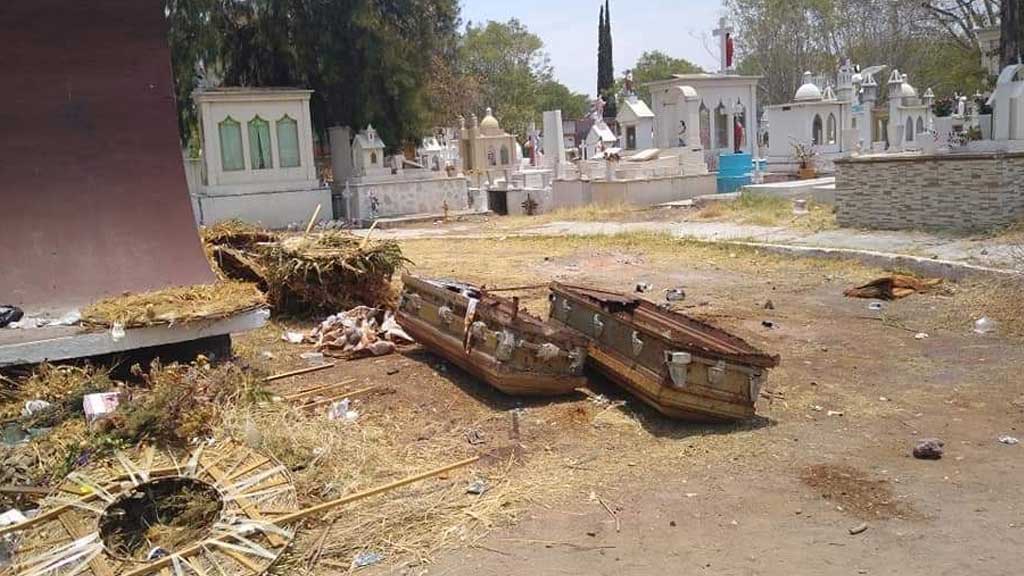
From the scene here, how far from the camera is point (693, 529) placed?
13.5 feet

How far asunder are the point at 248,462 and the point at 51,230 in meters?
3.25

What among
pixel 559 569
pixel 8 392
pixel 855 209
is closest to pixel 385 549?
pixel 559 569

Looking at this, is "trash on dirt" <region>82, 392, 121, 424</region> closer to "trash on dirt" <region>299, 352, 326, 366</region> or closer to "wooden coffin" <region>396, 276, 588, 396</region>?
"trash on dirt" <region>299, 352, 326, 366</region>

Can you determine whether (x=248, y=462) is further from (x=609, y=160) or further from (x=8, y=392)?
(x=609, y=160)

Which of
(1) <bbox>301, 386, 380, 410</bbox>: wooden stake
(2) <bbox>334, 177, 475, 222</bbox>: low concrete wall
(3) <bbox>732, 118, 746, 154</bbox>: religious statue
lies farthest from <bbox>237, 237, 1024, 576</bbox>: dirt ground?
(3) <bbox>732, 118, 746, 154</bbox>: religious statue

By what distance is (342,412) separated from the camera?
5.90 metres

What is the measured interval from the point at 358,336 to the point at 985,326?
5.58 metres

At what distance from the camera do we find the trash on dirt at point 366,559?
3.89 metres

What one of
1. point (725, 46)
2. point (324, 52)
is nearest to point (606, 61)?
point (725, 46)

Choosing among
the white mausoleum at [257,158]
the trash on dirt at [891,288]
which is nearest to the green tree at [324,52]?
the white mausoleum at [257,158]

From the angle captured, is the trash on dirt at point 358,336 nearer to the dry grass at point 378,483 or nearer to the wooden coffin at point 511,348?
the wooden coffin at point 511,348

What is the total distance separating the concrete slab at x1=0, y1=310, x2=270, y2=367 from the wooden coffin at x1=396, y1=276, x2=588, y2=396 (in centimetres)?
158

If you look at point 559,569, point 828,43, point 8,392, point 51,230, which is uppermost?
point 828,43

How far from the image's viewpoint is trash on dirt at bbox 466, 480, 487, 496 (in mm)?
4559
